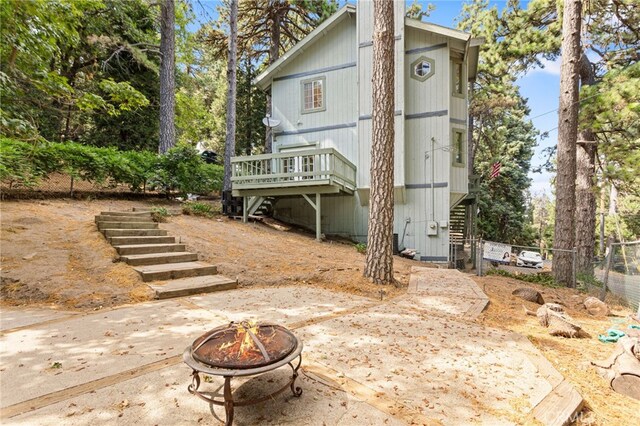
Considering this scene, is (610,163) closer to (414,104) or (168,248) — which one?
(414,104)

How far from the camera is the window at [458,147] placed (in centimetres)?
1155

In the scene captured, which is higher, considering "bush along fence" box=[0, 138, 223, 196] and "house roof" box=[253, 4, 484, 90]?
"house roof" box=[253, 4, 484, 90]

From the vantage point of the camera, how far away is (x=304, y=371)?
108 inches

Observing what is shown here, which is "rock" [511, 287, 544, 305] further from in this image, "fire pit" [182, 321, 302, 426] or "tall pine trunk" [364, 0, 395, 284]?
"fire pit" [182, 321, 302, 426]

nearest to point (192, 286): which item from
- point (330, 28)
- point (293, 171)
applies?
point (293, 171)

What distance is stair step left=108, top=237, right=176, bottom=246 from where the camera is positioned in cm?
654

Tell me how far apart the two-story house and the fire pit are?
7781 millimetres

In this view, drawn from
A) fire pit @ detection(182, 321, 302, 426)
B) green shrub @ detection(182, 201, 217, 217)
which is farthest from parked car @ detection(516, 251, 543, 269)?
fire pit @ detection(182, 321, 302, 426)

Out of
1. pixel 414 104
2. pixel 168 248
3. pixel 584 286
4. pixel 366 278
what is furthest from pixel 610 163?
pixel 168 248

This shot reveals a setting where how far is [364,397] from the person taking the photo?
240cm

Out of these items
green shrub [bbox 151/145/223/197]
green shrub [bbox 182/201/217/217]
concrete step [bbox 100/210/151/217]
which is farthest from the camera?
green shrub [bbox 151/145/223/197]

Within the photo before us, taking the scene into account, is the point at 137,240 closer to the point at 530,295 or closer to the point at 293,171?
the point at 293,171

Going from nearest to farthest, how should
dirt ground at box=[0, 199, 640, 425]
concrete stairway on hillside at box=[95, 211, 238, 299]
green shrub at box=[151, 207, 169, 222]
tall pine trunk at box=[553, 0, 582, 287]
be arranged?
dirt ground at box=[0, 199, 640, 425] → concrete stairway on hillside at box=[95, 211, 238, 299] → tall pine trunk at box=[553, 0, 582, 287] → green shrub at box=[151, 207, 169, 222]

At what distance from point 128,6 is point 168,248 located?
12.1 meters
